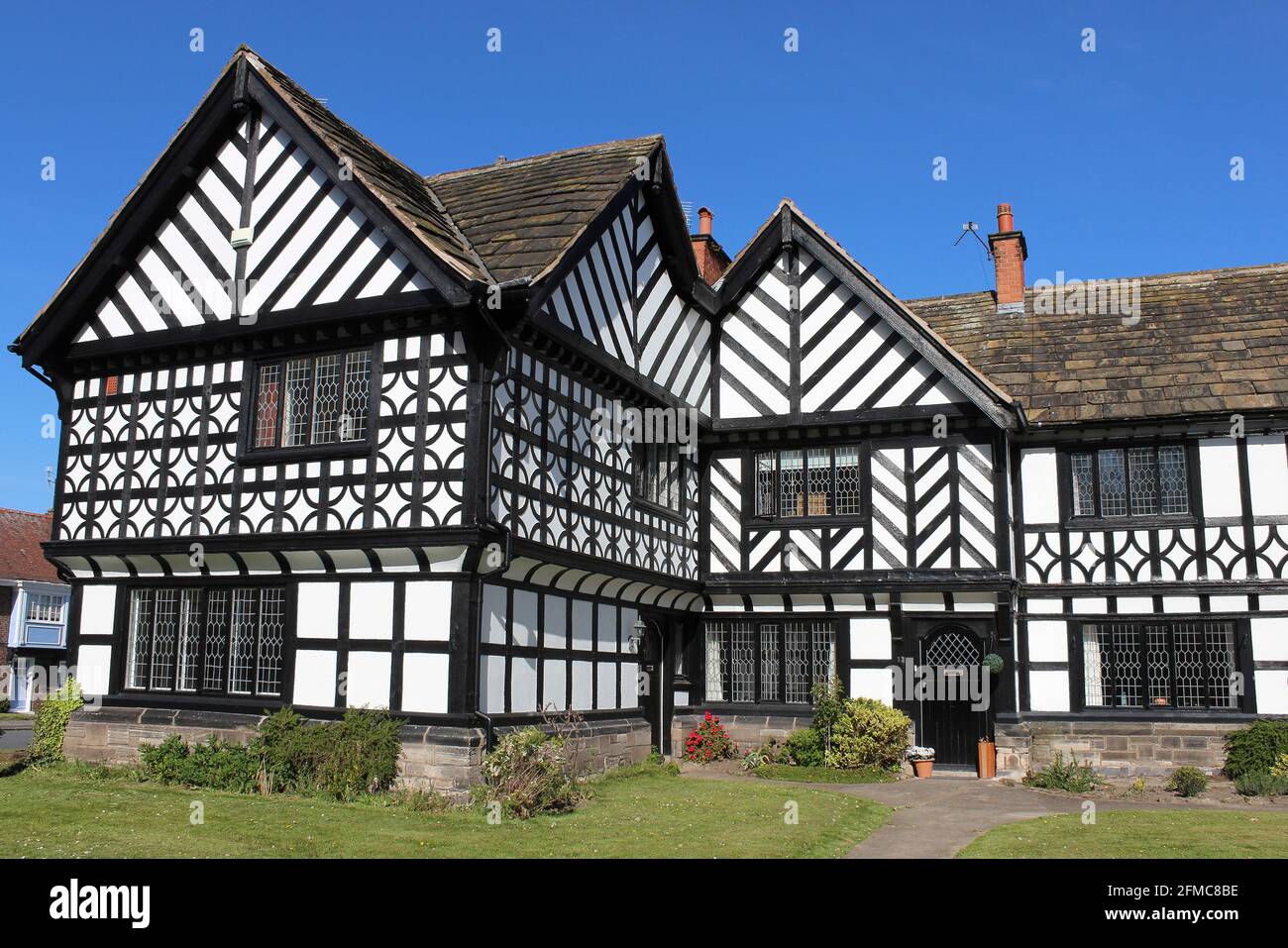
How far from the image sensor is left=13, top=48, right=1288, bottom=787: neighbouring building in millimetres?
15438

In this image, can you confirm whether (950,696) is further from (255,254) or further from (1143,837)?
(255,254)

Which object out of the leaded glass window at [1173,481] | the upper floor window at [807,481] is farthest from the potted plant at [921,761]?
the leaded glass window at [1173,481]

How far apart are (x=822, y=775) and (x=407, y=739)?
292 inches

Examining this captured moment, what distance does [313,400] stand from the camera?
16250 mm

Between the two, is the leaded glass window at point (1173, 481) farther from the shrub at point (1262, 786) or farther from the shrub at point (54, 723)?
the shrub at point (54, 723)

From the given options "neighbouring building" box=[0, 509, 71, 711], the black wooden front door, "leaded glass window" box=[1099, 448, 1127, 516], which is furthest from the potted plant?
"neighbouring building" box=[0, 509, 71, 711]

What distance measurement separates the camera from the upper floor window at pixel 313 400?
52.3 ft

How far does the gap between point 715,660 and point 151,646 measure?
9.72 meters

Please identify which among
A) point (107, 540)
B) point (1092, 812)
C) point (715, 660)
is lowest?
point (1092, 812)

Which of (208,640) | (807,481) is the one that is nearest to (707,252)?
(807,481)
